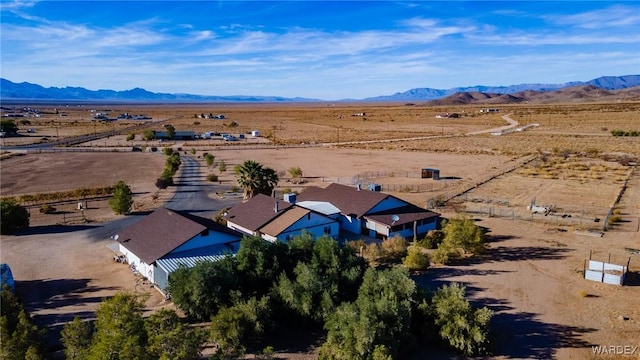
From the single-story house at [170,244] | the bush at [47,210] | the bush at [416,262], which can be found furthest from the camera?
the bush at [47,210]

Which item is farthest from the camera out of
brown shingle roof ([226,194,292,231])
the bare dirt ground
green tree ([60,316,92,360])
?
brown shingle roof ([226,194,292,231])

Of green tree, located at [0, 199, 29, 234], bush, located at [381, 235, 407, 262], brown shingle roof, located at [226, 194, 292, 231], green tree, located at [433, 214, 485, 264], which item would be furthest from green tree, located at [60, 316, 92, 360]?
green tree, located at [0, 199, 29, 234]

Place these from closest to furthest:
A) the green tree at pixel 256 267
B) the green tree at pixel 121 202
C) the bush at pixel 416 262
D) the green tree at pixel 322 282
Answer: the green tree at pixel 322 282 < the green tree at pixel 256 267 < the bush at pixel 416 262 < the green tree at pixel 121 202

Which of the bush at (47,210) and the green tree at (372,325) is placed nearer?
the green tree at (372,325)

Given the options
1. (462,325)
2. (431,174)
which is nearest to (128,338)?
(462,325)

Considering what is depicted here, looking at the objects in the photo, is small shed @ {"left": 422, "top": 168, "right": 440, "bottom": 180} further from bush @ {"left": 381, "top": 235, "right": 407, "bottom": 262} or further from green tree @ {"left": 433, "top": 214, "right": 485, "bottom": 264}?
bush @ {"left": 381, "top": 235, "right": 407, "bottom": 262}

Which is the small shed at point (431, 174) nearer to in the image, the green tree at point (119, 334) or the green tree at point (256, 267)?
the green tree at point (256, 267)

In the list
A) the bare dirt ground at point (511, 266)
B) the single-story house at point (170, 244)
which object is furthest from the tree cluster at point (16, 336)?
the single-story house at point (170, 244)
